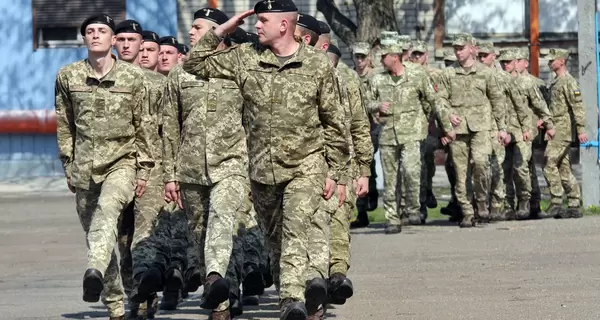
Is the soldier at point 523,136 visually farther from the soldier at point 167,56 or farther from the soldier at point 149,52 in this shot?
the soldier at point 149,52

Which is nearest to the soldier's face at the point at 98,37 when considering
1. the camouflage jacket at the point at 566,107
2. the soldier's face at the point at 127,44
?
the soldier's face at the point at 127,44

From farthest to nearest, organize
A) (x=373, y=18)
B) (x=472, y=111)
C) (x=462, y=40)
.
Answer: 1. (x=373, y=18)
2. (x=472, y=111)
3. (x=462, y=40)

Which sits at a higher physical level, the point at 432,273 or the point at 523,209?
the point at 523,209

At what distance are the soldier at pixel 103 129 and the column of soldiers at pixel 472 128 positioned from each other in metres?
6.94

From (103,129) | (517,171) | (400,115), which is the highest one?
(400,115)

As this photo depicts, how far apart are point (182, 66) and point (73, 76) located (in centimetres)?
92

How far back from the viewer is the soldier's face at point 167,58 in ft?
41.3

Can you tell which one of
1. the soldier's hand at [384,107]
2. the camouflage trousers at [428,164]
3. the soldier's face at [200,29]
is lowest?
the camouflage trousers at [428,164]

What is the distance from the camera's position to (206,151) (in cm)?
1036

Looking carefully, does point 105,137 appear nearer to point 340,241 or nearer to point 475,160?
point 340,241

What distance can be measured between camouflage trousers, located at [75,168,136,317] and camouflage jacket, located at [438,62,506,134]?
8.44 meters

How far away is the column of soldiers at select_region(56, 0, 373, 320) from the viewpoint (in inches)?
377

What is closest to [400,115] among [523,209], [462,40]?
[462,40]

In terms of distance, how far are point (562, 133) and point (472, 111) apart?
165 cm
